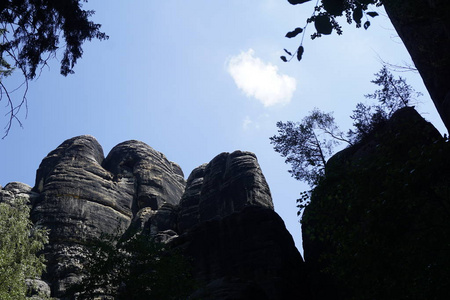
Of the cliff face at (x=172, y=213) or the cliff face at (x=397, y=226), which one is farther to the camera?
the cliff face at (x=172, y=213)

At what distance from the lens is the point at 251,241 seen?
1133 inches

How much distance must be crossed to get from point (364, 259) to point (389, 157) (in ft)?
9.28

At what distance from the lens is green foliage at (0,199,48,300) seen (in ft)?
70.6

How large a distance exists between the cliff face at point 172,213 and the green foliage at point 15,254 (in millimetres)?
2664

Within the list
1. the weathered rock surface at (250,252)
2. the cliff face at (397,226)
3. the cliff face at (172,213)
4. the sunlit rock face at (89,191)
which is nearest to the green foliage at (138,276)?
the cliff face at (172,213)

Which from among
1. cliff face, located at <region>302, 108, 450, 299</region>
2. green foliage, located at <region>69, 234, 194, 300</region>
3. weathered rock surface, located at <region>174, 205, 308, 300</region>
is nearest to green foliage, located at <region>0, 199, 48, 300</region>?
green foliage, located at <region>69, 234, 194, 300</region>

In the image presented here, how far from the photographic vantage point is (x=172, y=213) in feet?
153

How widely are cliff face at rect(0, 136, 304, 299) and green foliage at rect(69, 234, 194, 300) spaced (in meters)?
1.49

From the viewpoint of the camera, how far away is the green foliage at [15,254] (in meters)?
21.5

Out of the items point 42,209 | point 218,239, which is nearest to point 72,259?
point 42,209

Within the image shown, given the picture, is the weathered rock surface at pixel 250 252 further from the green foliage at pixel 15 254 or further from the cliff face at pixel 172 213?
the green foliage at pixel 15 254

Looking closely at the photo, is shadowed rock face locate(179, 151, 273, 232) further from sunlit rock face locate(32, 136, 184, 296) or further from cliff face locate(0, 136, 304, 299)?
sunlit rock face locate(32, 136, 184, 296)

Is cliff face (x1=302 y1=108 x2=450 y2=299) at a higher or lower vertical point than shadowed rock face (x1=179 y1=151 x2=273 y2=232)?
lower

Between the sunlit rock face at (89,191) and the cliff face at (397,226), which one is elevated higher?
the sunlit rock face at (89,191)
